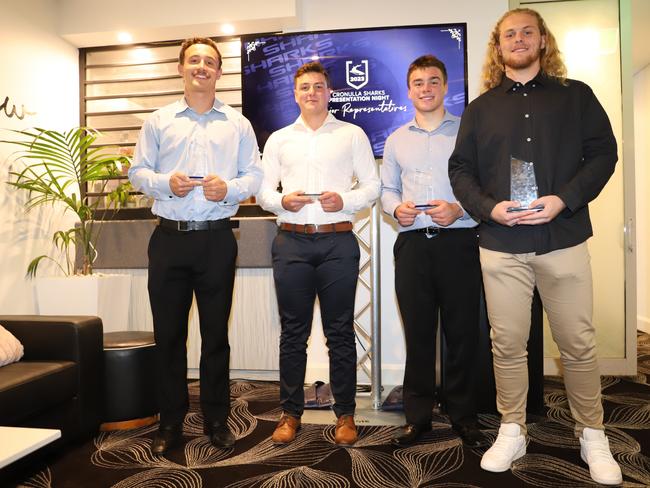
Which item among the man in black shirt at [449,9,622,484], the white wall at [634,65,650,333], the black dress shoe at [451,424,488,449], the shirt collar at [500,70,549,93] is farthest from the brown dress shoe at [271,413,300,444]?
the white wall at [634,65,650,333]

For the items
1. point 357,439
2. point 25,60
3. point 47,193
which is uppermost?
point 25,60

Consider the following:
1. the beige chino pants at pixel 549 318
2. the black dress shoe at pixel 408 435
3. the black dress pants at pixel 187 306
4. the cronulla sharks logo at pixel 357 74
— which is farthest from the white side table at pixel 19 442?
the cronulla sharks logo at pixel 357 74

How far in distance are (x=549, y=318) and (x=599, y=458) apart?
0.54 metres

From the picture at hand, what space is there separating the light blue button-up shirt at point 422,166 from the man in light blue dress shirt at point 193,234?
0.71m

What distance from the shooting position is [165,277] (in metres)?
2.28

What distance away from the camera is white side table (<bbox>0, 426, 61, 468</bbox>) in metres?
1.22

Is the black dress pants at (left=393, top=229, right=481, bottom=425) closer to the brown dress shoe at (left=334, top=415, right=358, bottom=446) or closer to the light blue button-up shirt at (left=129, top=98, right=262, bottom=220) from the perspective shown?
the brown dress shoe at (left=334, top=415, right=358, bottom=446)

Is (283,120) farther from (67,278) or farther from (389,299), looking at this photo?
(67,278)

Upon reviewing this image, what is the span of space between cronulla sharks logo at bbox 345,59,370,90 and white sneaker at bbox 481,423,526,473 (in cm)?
238

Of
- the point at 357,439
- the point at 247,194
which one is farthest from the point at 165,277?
the point at 357,439

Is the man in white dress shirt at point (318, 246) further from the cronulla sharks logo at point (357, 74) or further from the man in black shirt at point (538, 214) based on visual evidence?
the cronulla sharks logo at point (357, 74)

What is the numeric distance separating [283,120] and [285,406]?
2027 millimetres

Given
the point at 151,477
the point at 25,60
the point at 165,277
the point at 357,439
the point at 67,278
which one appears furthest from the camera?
the point at 25,60

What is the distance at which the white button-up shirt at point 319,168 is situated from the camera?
2.42 m
